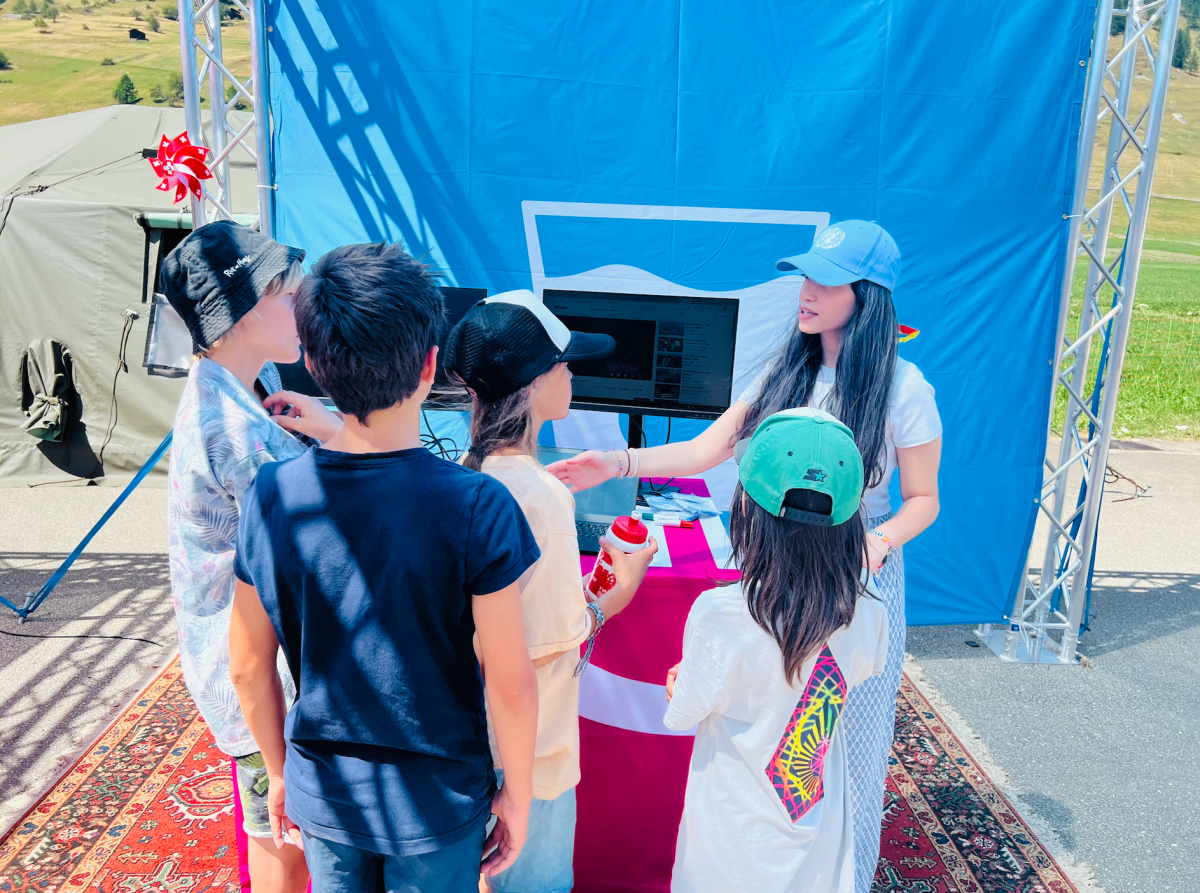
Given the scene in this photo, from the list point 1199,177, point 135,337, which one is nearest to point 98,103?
point 135,337

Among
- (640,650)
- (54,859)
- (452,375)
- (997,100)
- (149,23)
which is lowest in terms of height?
(54,859)

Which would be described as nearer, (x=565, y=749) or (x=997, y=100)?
(x=565, y=749)

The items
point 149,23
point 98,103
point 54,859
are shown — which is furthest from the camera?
point 149,23

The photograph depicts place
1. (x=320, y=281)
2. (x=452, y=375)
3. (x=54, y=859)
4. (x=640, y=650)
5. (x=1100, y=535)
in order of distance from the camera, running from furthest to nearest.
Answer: (x=1100, y=535), (x=54, y=859), (x=640, y=650), (x=452, y=375), (x=320, y=281)

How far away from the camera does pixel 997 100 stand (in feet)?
11.2

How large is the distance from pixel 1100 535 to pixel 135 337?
20.9 ft

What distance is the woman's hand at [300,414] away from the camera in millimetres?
1706

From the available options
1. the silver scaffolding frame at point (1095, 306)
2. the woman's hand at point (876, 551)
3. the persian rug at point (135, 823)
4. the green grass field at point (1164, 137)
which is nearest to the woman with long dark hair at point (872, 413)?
the woman's hand at point (876, 551)

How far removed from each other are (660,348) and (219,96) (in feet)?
6.91

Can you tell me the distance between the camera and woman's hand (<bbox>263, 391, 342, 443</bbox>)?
1.71 meters

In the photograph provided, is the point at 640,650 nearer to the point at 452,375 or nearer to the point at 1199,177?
the point at 452,375

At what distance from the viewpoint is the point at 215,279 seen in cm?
146

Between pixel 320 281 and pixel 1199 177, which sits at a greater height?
pixel 1199 177

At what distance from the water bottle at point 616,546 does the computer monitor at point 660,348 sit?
4.03 feet
